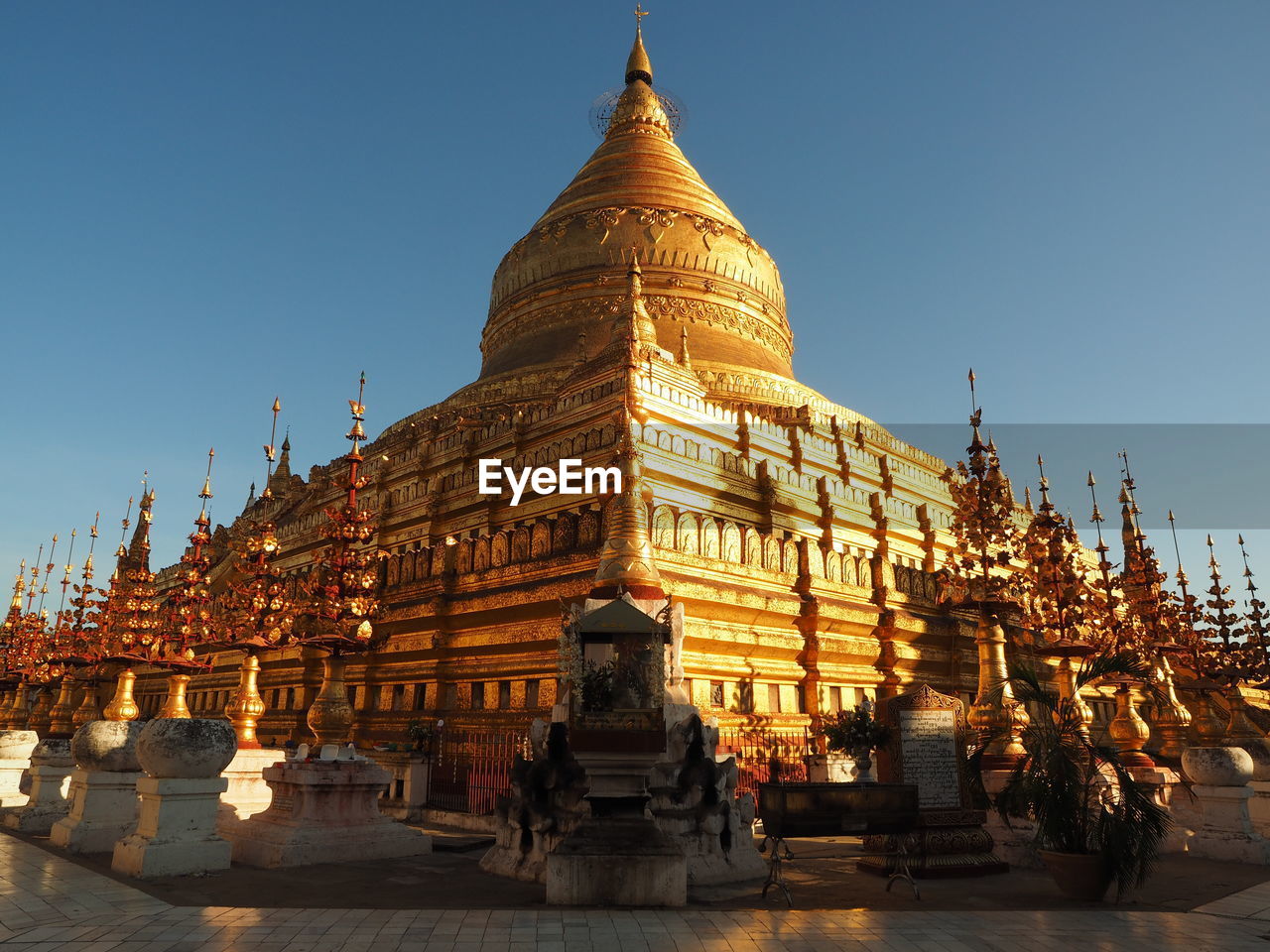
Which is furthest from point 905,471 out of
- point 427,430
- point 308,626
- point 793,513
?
point 308,626

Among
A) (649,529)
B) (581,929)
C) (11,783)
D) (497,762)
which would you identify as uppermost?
(649,529)

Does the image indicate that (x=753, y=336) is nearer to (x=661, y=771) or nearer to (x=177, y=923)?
(x=661, y=771)

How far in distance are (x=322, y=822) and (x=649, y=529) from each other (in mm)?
9401

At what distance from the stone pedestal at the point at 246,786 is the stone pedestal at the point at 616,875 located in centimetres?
743

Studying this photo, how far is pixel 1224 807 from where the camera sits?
13.1 meters

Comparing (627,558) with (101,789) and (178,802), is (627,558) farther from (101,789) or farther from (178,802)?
(101,789)

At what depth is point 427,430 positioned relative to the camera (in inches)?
1219

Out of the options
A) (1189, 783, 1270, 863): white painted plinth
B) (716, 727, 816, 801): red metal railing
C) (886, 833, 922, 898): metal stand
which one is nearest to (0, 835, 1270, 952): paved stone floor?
(886, 833, 922, 898): metal stand

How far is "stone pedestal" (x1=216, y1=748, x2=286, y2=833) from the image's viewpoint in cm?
1402

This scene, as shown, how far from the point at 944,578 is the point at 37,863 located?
15.2m

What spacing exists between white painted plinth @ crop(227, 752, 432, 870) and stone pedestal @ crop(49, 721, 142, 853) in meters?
1.80

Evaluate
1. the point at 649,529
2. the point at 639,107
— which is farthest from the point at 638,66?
the point at 649,529

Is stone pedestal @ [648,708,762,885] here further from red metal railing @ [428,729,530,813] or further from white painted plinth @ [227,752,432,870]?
red metal railing @ [428,729,530,813]

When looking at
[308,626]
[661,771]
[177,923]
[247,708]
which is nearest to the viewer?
[177,923]
